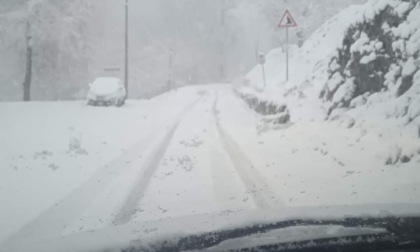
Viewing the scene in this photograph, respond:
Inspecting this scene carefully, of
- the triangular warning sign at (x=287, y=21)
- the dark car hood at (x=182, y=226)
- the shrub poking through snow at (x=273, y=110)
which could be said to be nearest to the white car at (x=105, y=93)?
the shrub poking through snow at (x=273, y=110)

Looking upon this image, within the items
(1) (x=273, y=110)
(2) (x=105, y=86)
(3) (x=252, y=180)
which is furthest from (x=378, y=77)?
(2) (x=105, y=86)

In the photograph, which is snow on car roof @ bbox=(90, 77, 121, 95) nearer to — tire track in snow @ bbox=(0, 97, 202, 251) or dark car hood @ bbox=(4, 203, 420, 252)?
tire track in snow @ bbox=(0, 97, 202, 251)

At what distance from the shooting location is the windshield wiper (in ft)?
9.50

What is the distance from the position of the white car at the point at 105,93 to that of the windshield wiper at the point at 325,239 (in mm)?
23189

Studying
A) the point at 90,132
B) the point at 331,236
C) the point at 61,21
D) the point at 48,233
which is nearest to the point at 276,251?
the point at 331,236

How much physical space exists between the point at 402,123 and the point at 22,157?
339 inches

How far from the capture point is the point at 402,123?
844cm

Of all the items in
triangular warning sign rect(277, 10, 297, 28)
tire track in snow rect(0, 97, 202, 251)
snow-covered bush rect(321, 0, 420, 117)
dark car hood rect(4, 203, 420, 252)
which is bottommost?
tire track in snow rect(0, 97, 202, 251)

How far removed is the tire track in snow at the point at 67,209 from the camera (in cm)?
520

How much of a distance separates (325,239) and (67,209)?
15.1ft

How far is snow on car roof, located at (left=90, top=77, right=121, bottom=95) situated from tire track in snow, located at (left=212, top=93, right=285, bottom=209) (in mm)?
14707

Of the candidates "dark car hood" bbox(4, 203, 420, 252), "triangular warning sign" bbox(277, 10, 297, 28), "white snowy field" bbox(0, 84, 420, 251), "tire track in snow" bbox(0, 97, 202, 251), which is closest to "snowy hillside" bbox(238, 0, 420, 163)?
"white snowy field" bbox(0, 84, 420, 251)

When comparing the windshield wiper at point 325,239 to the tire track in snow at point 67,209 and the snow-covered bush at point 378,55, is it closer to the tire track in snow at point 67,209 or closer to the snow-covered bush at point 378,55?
the tire track in snow at point 67,209

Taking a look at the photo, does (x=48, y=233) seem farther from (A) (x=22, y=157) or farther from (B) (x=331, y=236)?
(A) (x=22, y=157)
